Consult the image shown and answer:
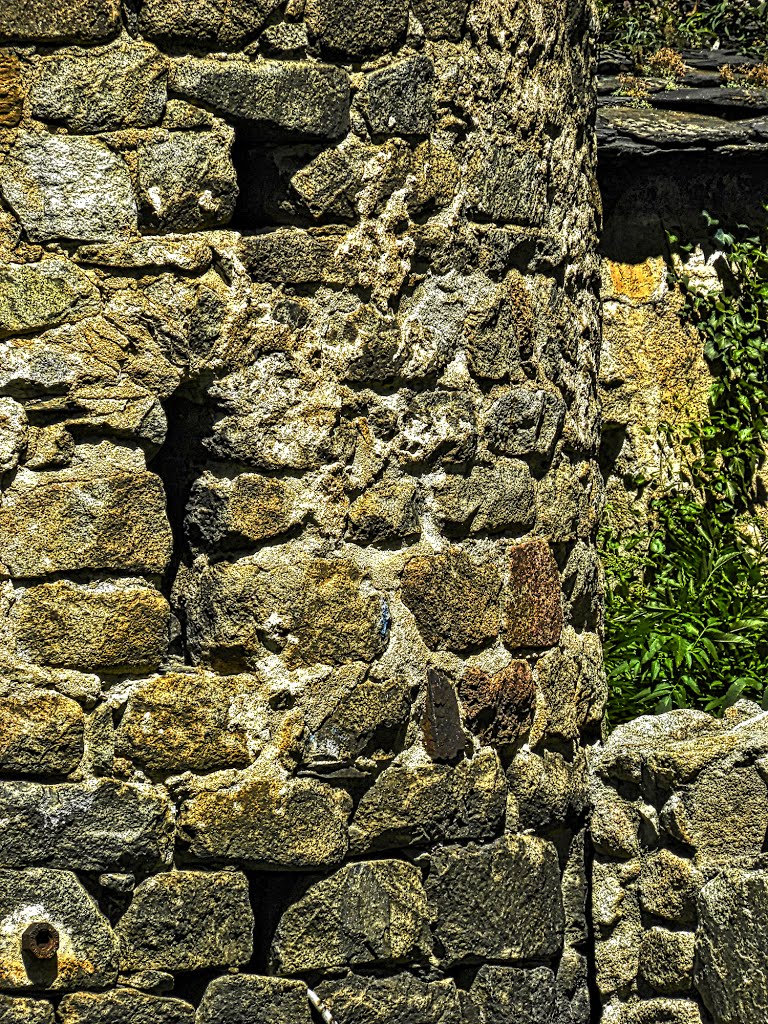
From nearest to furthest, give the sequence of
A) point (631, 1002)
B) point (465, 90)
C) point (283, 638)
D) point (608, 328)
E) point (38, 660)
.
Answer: point (38, 660) → point (283, 638) → point (465, 90) → point (631, 1002) → point (608, 328)

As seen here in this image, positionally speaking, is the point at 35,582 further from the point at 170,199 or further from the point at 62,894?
the point at 170,199

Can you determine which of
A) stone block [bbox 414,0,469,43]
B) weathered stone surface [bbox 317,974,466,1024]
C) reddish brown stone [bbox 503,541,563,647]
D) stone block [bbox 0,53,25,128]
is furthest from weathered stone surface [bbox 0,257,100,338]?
Result: weathered stone surface [bbox 317,974,466,1024]

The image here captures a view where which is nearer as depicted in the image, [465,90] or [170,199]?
[170,199]

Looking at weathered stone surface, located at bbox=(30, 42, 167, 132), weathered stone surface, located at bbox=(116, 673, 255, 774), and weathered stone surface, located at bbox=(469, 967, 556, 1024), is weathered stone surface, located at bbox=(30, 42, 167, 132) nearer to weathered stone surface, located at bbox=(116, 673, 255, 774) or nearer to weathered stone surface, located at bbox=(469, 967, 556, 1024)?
weathered stone surface, located at bbox=(116, 673, 255, 774)

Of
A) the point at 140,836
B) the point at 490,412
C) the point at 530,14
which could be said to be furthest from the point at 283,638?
the point at 530,14

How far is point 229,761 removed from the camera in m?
3.39

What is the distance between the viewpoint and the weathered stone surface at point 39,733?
10.4 ft

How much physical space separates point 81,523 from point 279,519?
0.50m

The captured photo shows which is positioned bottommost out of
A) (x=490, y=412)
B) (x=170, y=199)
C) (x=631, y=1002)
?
(x=631, y=1002)

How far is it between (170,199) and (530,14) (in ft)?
4.17

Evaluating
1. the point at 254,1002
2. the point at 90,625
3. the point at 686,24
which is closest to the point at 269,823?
the point at 254,1002

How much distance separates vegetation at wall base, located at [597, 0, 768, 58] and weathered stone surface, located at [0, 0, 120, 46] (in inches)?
124

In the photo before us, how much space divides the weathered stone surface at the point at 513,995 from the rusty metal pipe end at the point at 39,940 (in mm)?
1135

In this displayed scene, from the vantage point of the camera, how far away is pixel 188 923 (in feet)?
10.9
